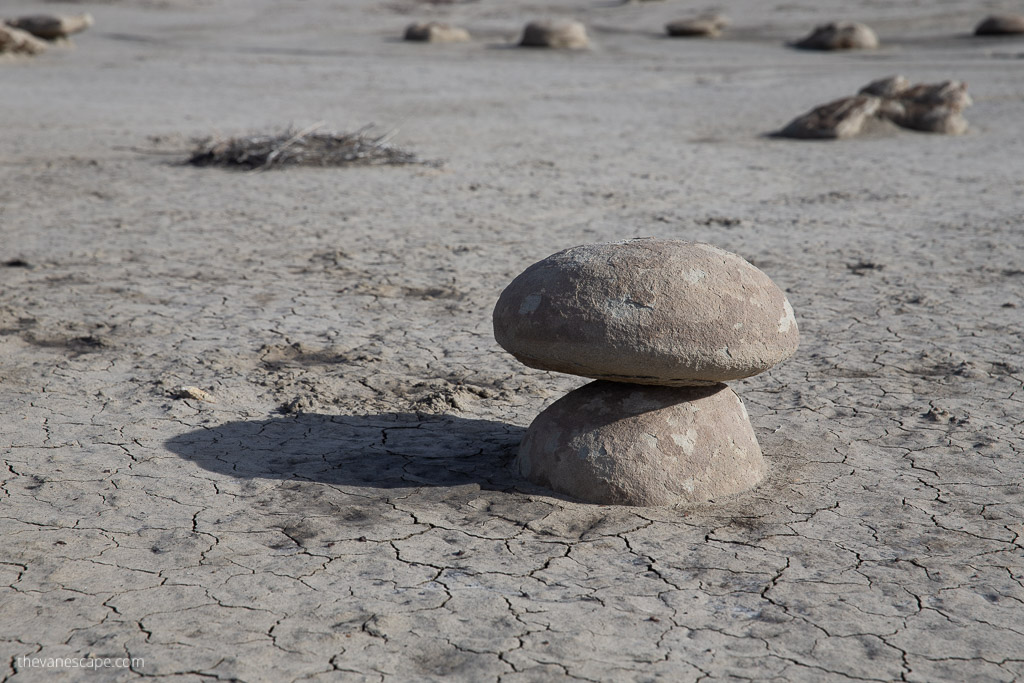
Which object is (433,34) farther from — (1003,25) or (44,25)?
(1003,25)

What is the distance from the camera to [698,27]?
953 inches

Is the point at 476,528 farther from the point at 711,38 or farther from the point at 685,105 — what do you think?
the point at 711,38

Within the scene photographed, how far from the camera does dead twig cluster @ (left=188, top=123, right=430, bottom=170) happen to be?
1066 cm

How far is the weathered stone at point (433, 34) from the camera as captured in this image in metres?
23.5

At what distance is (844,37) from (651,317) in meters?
20.2

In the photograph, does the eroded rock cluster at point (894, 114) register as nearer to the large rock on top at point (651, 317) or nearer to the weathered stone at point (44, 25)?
the large rock on top at point (651, 317)

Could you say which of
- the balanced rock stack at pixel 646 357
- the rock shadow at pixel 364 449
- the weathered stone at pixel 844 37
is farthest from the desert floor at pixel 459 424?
the weathered stone at pixel 844 37

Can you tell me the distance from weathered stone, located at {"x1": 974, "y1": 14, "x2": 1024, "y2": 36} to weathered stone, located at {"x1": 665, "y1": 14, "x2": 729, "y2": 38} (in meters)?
5.95

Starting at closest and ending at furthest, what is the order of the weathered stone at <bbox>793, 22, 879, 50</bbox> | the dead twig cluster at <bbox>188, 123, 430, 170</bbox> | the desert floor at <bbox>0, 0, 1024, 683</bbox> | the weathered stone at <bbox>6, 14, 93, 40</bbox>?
the desert floor at <bbox>0, 0, 1024, 683</bbox> → the dead twig cluster at <bbox>188, 123, 430, 170</bbox> → the weathered stone at <bbox>6, 14, 93, 40</bbox> → the weathered stone at <bbox>793, 22, 879, 50</bbox>


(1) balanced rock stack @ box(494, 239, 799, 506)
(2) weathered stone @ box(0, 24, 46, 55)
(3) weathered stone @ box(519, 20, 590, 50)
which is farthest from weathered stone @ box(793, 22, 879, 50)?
(1) balanced rock stack @ box(494, 239, 799, 506)

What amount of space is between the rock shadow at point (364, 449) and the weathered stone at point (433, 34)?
2027cm

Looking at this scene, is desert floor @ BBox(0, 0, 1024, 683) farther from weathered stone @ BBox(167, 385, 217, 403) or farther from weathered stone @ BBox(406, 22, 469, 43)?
weathered stone @ BBox(406, 22, 469, 43)

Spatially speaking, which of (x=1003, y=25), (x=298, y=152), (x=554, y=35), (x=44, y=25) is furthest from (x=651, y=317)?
(x=1003, y=25)

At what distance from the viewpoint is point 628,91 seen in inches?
647
